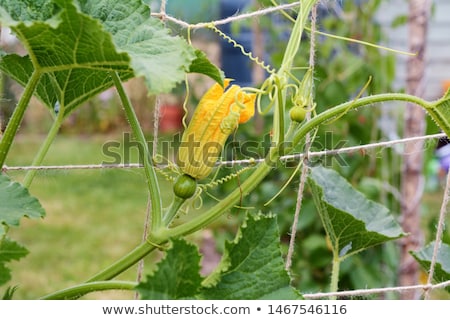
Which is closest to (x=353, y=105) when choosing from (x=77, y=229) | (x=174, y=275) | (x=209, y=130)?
(x=209, y=130)

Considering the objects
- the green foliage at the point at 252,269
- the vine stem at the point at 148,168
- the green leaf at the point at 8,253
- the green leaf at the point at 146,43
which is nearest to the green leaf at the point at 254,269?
the green foliage at the point at 252,269

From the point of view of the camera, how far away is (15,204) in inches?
30.8

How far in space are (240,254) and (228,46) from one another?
4931mm

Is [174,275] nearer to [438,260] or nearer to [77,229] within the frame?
[438,260]

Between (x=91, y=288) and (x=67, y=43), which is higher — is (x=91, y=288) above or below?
below

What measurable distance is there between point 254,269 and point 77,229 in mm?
2833

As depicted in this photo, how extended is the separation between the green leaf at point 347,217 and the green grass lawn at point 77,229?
45.3 inches

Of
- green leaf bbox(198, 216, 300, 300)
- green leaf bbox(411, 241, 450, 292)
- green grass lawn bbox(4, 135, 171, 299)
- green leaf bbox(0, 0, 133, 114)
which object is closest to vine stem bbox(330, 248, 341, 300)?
green leaf bbox(411, 241, 450, 292)

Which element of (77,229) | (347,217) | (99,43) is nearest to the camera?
(99,43)

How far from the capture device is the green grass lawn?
2.90m

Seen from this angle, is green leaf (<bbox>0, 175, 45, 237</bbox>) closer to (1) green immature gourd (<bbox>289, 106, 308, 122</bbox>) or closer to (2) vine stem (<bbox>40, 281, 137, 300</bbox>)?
(2) vine stem (<bbox>40, 281, 137, 300</bbox>)

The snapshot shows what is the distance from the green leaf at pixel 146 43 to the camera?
71cm

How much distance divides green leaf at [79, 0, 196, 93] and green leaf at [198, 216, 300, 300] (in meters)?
0.22

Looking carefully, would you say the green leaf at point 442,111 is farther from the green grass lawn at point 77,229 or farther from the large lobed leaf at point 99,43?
the green grass lawn at point 77,229
